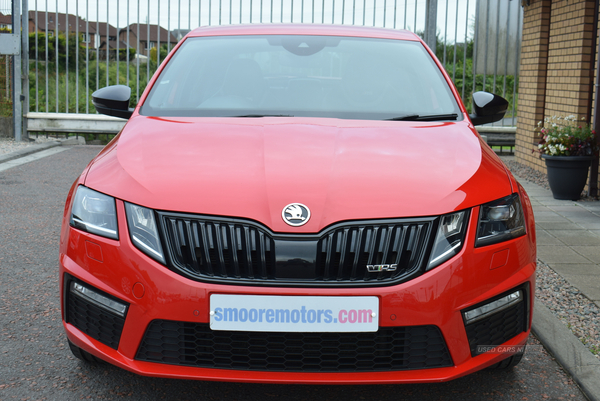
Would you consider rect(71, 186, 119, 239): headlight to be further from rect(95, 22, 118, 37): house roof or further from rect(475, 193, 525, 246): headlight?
rect(95, 22, 118, 37): house roof

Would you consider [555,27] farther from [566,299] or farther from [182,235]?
[182,235]

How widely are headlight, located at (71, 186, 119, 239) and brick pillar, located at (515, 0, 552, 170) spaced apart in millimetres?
8085

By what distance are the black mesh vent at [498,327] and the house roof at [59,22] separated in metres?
11.7

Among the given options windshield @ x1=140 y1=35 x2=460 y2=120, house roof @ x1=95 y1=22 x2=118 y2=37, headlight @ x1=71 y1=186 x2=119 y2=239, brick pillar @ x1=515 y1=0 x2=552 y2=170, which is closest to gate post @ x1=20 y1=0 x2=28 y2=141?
house roof @ x1=95 y1=22 x2=118 y2=37

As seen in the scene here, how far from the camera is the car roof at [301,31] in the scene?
3764 mm

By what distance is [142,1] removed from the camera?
12.5 meters

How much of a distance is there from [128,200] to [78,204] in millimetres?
266

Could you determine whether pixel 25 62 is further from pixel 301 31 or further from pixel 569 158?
pixel 301 31

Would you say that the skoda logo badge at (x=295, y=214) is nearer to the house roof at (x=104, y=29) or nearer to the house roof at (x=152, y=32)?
the house roof at (x=152, y=32)

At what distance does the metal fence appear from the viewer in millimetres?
11938

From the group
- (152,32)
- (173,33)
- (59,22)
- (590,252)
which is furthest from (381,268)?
(59,22)

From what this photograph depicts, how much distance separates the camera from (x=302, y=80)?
348 cm

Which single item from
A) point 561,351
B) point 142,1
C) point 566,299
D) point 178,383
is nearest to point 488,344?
point 561,351

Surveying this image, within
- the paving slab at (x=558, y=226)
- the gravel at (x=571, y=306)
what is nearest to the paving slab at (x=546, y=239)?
the paving slab at (x=558, y=226)
